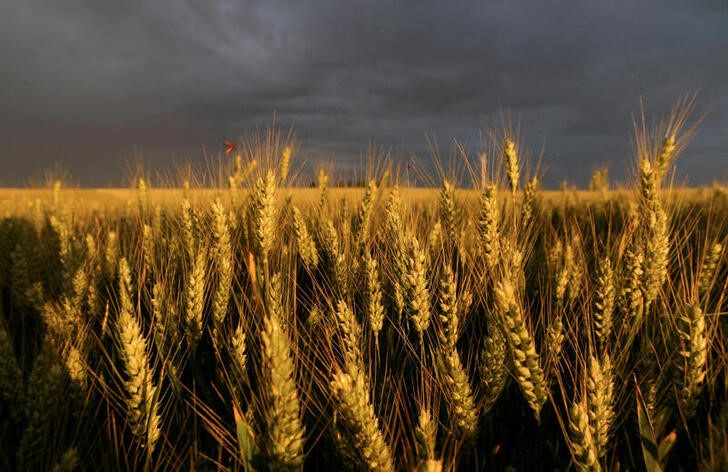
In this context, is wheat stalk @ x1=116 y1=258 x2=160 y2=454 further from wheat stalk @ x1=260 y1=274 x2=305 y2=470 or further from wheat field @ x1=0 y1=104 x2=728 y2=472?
wheat stalk @ x1=260 y1=274 x2=305 y2=470

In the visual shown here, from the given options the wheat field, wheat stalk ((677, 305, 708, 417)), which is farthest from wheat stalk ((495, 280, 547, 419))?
wheat stalk ((677, 305, 708, 417))

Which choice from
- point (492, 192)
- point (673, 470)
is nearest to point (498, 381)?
point (673, 470)

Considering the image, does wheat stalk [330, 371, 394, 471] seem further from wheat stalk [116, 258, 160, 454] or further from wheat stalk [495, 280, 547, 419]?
wheat stalk [116, 258, 160, 454]

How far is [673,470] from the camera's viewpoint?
1.40 metres

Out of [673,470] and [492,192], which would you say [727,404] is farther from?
[492,192]

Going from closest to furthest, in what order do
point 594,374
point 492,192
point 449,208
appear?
point 594,374, point 492,192, point 449,208

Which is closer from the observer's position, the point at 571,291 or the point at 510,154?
the point at 571,291

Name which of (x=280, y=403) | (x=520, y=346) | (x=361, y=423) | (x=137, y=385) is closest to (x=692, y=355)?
(x=520, y=346)

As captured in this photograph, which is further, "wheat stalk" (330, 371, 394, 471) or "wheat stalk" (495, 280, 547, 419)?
"wheat stalk" (495, 280, 547, 419)

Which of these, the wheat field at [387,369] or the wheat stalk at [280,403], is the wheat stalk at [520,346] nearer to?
the wheat field at [387,369]

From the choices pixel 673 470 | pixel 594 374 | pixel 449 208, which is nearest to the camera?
pixel 594 374

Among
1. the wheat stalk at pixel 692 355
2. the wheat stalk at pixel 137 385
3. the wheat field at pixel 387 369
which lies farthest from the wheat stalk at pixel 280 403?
the wheat stalk at pixel 692 355

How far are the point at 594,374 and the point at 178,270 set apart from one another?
8.21 feet

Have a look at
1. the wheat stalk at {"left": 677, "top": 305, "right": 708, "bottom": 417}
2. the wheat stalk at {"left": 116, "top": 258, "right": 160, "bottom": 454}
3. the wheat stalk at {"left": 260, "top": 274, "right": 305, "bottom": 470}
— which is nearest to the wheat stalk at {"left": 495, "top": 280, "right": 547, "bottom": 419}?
the wheat stalk at {"left": 677, "top": 305, "right": 708, "bottom": 417}
